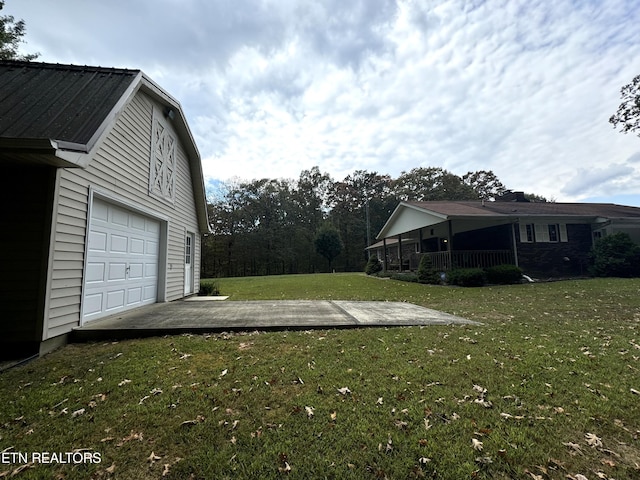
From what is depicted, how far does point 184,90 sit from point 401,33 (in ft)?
26.6

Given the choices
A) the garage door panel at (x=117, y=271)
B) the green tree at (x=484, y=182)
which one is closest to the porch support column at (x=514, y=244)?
the garage door panel at (x=117, y=271)

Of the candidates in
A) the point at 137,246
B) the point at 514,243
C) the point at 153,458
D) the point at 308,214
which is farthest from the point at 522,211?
the point at 308,214

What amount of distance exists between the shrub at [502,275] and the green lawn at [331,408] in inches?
403

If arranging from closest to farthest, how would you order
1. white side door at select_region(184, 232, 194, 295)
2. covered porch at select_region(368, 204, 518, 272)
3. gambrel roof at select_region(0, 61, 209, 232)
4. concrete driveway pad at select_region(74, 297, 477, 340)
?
gambrel roof at select_region(0, 61, 209, 232), concrete driveway pad at select_region(74, 297, 477, 340), white side door at select_region(184, 232, 194, 295), covered porch at select_region(368, 204, 518, 272)

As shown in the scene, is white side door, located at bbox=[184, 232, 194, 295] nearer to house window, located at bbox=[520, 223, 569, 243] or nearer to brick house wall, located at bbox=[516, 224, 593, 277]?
brick house wall, located at bbox=[516, 224, 593, 277]

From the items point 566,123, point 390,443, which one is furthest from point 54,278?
point 566,123

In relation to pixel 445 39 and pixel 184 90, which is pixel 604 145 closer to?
pixel 445 39

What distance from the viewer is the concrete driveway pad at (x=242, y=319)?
15.4ft

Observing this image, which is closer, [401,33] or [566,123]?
[401,33]

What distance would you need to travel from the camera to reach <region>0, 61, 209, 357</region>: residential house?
12.5 feet

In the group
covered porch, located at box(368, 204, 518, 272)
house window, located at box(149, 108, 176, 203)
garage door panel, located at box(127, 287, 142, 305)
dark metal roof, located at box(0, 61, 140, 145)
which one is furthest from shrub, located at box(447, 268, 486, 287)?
dark metal roof, located at box(0, 61, 140, 145)

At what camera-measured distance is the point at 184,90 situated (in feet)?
34.7

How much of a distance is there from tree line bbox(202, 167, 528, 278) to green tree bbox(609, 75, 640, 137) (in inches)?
984

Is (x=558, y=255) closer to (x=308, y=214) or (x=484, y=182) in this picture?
(x=308, y=214)
